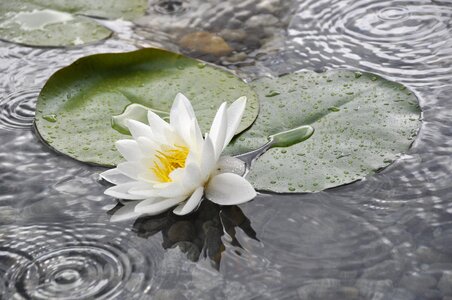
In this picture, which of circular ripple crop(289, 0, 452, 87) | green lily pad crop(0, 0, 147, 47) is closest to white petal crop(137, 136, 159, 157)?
circular ripple crop(289, 0, 452, 87)

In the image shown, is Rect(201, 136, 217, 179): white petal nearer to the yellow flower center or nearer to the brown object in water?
the yellow flower center

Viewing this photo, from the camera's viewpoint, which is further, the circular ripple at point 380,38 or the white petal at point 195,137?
the circular ripple at point 380,38

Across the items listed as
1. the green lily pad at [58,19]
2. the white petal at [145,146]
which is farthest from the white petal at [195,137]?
the green lily pad at [58,19]

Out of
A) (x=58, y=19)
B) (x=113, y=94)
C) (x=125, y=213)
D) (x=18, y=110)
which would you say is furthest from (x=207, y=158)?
(x=58, y=19)

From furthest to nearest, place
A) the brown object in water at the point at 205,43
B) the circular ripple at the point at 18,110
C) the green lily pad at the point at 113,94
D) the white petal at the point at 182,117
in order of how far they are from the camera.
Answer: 1. the brown object in water at the point at 205,43
2. the circular ripple at the point at 18,110
3. the green lily pad at the point at 113,94
4. the white petal at the point at 182,117

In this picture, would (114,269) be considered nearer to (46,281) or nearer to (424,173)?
(46,281)

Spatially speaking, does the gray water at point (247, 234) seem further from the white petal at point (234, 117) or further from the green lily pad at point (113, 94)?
the white petal at point (234, 117)
